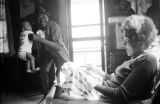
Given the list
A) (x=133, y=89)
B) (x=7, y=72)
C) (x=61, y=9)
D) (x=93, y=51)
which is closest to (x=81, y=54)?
(x=93, y=51)

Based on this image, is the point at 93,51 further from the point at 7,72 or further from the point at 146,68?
the point at 7,72

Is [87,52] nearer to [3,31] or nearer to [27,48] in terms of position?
[27,48]

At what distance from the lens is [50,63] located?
2336mm

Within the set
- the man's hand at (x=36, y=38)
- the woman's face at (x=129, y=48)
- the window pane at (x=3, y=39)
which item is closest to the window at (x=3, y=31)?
the window pane at (x=3, y=39)

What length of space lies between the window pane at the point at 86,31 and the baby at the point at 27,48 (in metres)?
0.50

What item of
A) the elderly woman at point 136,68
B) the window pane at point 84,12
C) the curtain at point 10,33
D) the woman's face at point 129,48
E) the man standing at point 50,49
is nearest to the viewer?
the elderly woman at point 136,68

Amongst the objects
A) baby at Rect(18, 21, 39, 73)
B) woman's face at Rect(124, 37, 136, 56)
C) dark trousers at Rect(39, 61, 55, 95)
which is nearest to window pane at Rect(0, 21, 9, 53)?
baby at Rect(18, 21, 39, 73)

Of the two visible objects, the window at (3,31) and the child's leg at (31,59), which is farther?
the window at (3,31)

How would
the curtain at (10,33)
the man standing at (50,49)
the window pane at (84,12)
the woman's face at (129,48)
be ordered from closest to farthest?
the woman's face at (129,48) → the window pane at (84,12) → the man standing at (50,49) → the curtain at (10,33)

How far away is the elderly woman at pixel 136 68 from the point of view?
5.90 ft

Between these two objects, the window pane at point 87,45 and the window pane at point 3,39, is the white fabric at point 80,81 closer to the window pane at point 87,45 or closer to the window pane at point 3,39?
the window pane at point 87,45

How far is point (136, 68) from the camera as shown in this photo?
72.4 inches

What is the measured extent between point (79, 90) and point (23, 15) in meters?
0.99

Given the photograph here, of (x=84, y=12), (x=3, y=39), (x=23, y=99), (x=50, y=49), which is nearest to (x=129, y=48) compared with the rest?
(x=84, y=12)
